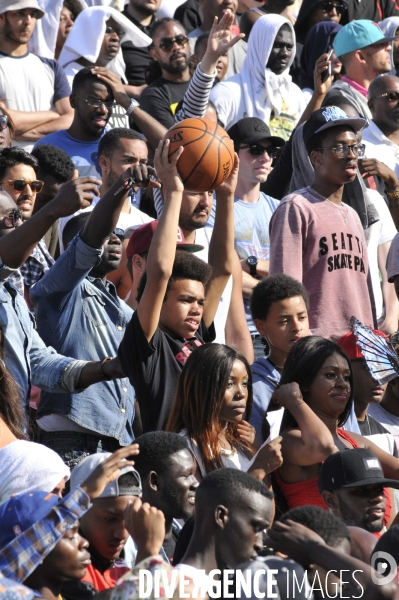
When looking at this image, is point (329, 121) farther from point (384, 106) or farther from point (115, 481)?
point (115, 481)

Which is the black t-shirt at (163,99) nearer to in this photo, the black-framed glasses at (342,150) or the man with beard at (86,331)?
the black-framed glasses at (342,150)

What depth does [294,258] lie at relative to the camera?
7.15m

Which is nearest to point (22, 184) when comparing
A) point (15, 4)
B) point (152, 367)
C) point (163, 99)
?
point (152, 367)

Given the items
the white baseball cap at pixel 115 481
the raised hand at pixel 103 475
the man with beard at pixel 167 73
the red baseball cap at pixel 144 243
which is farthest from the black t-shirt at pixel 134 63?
the raised hand at pixel 103 475

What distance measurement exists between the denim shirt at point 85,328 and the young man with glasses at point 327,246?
1.41 m

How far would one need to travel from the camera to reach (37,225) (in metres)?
5.41

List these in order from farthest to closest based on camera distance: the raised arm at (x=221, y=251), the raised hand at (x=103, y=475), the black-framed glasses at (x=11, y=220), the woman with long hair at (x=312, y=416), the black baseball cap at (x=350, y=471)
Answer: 1. the raised arm at (x=221, y=251)
2. the black-framed glasses at (x=11, y=220)
3. the woman with long hair at (x=312, y=416)
4. the black baseball cap at (x=350, y=471)
5. the raised hand at (x=103, y=475)

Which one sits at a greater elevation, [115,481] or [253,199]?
[115,481]

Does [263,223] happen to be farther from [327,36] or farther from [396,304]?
[327,36]

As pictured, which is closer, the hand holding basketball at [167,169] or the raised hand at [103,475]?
the raised hand at [103,475]

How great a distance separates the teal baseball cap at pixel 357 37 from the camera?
10.4 metres

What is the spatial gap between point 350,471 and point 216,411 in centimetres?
66

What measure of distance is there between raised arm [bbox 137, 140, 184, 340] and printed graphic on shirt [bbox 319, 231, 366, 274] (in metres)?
1.74

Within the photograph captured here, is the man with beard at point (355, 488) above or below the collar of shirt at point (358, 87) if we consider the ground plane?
above
